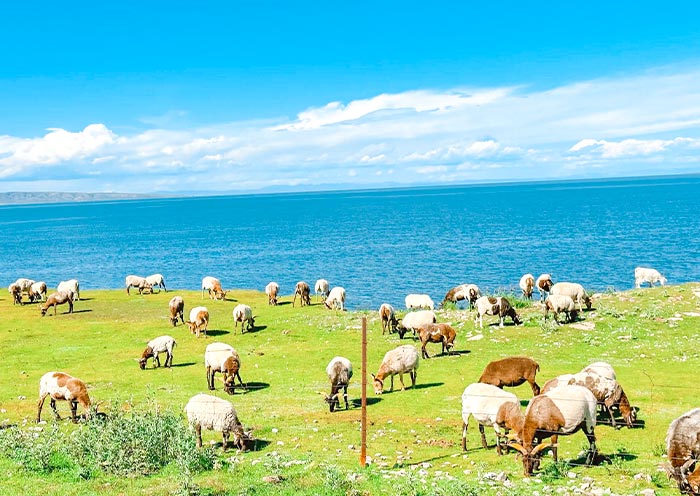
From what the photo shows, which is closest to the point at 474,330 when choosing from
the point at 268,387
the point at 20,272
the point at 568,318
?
the point at 568,318

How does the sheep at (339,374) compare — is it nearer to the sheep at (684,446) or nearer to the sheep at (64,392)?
the sheep at (64,392)

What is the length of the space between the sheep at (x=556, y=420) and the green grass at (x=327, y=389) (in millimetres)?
687

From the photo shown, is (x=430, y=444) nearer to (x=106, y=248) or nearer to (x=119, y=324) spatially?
(x=119, y=324)

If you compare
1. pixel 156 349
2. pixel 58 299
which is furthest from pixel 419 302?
pixel 58 299

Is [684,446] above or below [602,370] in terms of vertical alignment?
above

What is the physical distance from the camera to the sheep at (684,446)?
592 inches

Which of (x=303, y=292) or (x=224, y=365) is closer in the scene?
(x=224, y=365)

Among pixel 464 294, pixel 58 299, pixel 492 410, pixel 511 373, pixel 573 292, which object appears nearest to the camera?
pixel 492 410

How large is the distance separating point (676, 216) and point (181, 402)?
549 feet

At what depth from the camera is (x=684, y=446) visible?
50.3 feet

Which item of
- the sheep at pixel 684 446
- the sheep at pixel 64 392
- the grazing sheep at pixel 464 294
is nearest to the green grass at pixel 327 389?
the sheep at pixel 684 446

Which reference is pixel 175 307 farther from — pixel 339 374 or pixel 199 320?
pixel 339 374

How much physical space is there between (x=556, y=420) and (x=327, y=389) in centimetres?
1275

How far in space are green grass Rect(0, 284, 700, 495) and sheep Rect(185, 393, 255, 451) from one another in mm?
662
